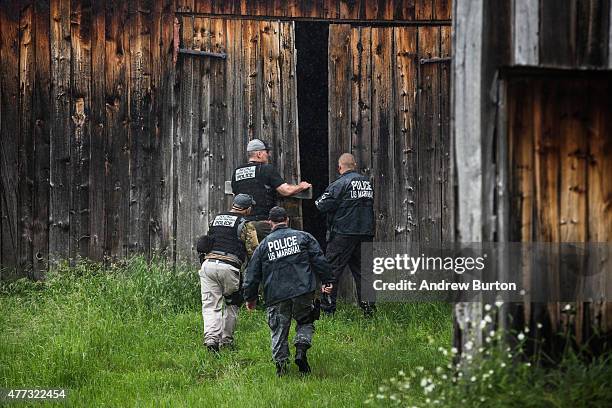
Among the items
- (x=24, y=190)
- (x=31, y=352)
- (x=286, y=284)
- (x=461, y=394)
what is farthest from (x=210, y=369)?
(x=24, y=190)

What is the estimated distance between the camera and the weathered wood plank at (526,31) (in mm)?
→ 6020

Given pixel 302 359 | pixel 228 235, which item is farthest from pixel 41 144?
pixel 302 359

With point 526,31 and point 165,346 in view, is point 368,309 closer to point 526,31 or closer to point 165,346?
point 165,346

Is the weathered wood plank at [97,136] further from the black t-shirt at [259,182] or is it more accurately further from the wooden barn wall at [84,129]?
the black t-shirt at [259,182]

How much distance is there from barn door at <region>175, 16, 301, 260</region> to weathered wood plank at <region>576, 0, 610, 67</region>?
5.47 m

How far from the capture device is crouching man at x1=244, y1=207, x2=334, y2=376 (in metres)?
8.11

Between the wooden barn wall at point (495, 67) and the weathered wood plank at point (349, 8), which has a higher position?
the weathered wood plank at point (349, 8)

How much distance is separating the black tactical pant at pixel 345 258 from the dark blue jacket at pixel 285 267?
2.33 m

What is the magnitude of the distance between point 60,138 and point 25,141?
0.43 m

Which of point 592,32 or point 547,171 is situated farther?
point 547,171

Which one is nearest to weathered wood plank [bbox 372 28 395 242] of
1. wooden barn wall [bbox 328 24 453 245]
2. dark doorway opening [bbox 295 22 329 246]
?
wooden barn wall [bbox 328 24 453 245]

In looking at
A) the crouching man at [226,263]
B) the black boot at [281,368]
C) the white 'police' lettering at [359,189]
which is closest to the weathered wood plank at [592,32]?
the black boot at [281,368]

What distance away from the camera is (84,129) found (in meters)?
10.8

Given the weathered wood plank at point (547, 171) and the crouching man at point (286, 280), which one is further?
the crouching man at point (286, 280)
